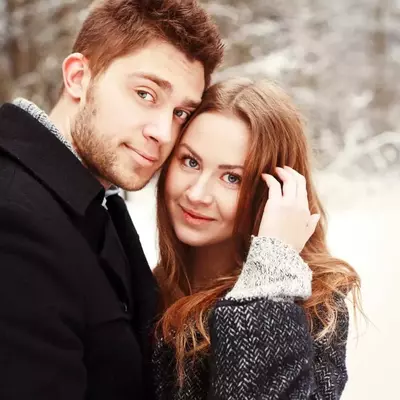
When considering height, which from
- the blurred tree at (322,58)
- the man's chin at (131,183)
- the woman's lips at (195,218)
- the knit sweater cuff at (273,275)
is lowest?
the knit sweater cuff at (273,275)

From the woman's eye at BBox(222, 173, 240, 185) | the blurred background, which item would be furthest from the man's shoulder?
the blurred background

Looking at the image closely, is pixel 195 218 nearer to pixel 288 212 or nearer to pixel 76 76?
pixel 288 212

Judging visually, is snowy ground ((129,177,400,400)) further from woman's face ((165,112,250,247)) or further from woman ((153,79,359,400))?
woman's face ((165,112,250,247))

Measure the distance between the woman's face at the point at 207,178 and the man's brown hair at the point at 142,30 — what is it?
0.16 metres

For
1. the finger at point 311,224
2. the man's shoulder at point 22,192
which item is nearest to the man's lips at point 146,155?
the man's shoulder at point 22,192

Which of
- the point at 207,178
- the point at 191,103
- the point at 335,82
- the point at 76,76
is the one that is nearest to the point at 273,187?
the point at 207,178

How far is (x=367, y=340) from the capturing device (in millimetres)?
2076

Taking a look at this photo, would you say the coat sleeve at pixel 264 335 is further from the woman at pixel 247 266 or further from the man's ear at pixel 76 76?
the man's ear at pixel 76 76

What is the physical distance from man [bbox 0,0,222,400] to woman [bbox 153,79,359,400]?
0.08 meters

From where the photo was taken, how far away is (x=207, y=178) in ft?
4.32

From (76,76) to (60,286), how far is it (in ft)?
1.68

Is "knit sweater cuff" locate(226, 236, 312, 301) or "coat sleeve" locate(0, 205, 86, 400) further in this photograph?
"knit sweater cuff" locate(226, 236, 312, 301)

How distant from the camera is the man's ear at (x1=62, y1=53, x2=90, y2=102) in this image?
126 cm

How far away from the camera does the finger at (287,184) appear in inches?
51.1
